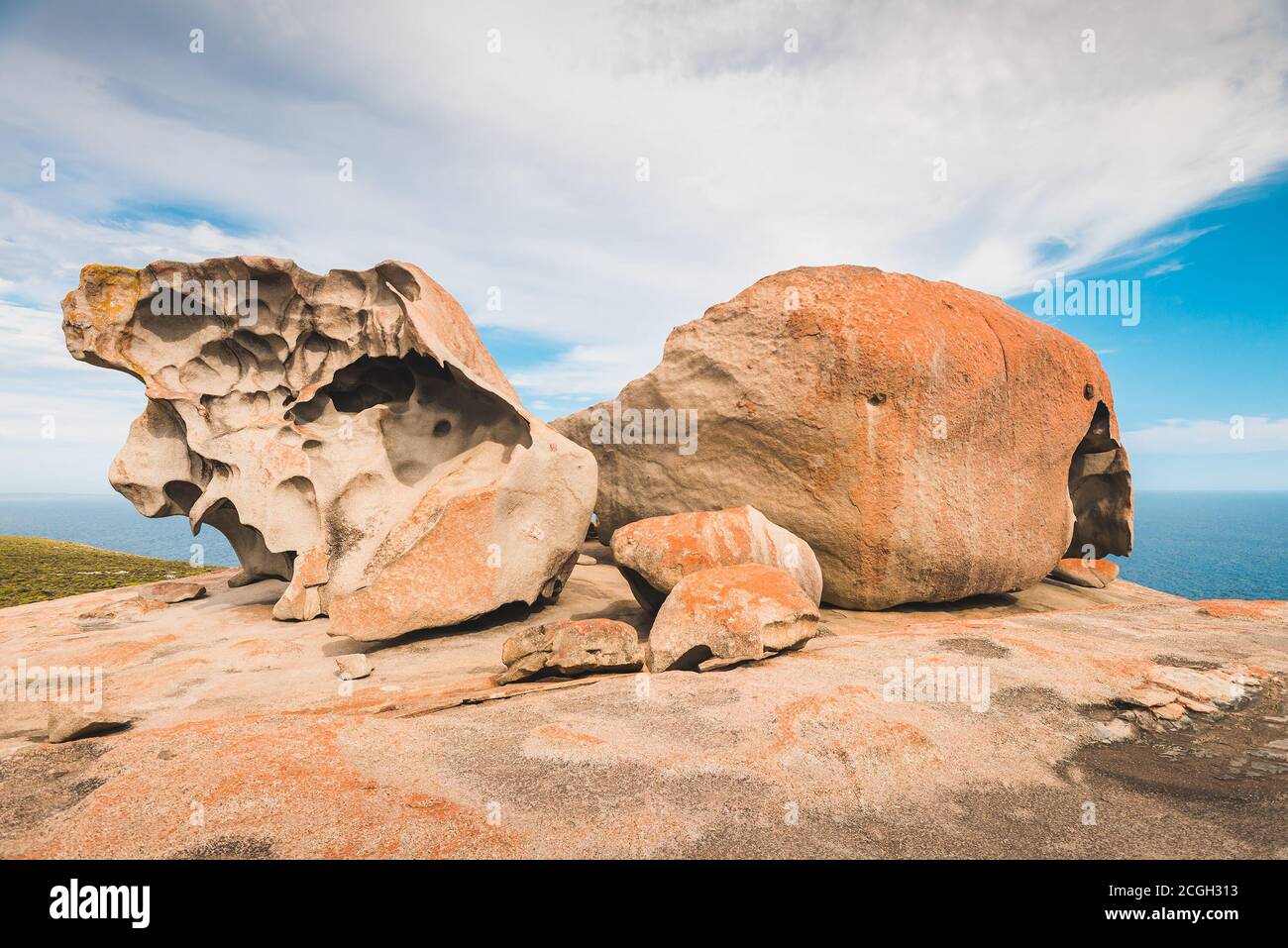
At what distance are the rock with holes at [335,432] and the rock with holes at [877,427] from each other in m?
1.88

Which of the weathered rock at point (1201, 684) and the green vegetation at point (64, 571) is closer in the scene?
the weathered rock at point (1201, 684)

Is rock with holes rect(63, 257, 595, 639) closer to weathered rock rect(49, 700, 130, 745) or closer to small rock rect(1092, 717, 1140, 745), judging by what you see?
weathered rock rect(49, 700, 130, 745)

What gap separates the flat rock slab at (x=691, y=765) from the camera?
2779 mm

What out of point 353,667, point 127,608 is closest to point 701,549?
point 353,667

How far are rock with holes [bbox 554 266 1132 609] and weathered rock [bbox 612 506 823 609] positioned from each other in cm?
112

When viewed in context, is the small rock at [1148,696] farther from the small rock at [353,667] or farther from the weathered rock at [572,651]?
the small rock at [353,667]

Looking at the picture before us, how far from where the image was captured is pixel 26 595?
44.4 ft

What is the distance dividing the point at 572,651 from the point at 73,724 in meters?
3.22

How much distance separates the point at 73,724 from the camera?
12.8 ft

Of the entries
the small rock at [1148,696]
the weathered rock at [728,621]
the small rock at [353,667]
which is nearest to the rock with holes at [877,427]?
the weathered rock at [728,621]
